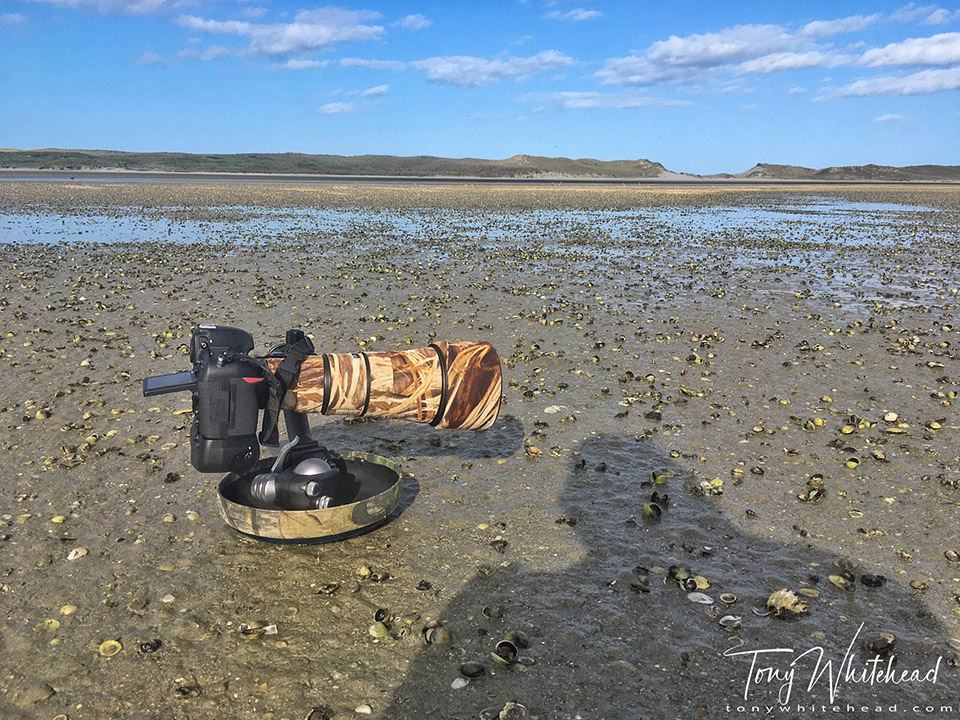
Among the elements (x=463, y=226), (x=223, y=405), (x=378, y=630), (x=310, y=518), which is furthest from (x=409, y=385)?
(x=463, y=226)

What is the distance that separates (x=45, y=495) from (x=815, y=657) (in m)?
7.45

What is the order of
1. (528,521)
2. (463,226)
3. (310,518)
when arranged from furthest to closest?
(463,226) → (528,521) → (310,518)

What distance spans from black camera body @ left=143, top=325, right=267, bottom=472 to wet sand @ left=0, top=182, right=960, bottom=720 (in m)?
1.37

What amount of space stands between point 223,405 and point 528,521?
3308mm

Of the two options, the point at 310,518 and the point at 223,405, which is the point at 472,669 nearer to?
the point at 310,518

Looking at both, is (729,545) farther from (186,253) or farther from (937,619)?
(186,253)

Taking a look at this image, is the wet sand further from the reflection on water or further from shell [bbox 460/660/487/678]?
the reflection on water

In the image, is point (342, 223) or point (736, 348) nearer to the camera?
point (736, 348)

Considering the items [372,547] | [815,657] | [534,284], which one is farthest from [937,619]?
[534,284]

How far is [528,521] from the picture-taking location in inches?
258

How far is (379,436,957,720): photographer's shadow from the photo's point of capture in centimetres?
425

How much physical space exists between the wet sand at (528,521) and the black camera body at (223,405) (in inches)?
53.9

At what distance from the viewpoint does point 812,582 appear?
5.49 metres

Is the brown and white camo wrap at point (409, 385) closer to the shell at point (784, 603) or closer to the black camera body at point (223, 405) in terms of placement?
the black camera body at point (223, 405)
